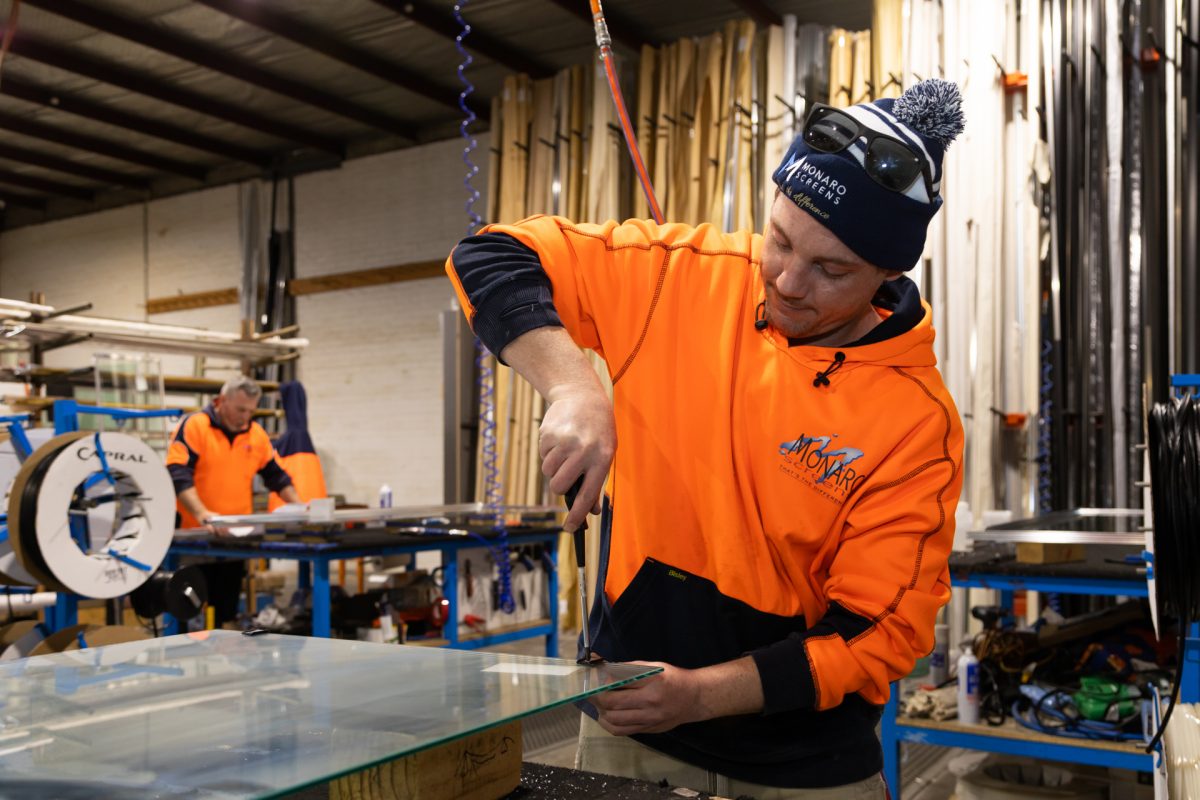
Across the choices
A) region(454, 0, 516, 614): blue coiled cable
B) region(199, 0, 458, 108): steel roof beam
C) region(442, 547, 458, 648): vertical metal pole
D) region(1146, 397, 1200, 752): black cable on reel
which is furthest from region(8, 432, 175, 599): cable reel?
region(199, 0, 458, 108): steel roof beam

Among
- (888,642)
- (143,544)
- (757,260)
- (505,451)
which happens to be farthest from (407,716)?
(505,451)

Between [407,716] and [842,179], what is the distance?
0.81 metres

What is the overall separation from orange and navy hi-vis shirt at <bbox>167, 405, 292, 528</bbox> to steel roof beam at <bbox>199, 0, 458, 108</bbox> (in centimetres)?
252

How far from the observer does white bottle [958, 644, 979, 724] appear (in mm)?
3037

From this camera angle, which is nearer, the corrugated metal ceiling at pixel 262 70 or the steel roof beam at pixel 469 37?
the steel roof beam at pixel 469 37

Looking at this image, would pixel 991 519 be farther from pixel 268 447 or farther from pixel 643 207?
pixel 268 447

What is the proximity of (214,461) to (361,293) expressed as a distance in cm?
384

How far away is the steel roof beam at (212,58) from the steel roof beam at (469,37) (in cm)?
167

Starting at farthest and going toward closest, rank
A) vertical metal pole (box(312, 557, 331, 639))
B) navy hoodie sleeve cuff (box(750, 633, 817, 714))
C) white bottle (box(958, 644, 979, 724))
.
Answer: vertical metal pole (box(312, 557, 331, 639)), white bottle (box(958, 644, 979, 724)), navy hoodie sleeve cuff (box(750, 633, 817, 714))

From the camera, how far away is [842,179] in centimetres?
126

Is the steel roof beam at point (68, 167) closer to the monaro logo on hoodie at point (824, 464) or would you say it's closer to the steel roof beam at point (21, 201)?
the steel roof beam at point (21, 201)

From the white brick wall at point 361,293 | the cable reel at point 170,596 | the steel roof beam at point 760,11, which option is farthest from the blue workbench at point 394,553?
the white brick wall at point 361,293

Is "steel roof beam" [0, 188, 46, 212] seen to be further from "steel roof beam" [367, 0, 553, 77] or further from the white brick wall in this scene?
"steel roof beam" [367, 0, 553, 77]

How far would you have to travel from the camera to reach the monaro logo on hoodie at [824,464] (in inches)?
49.9
